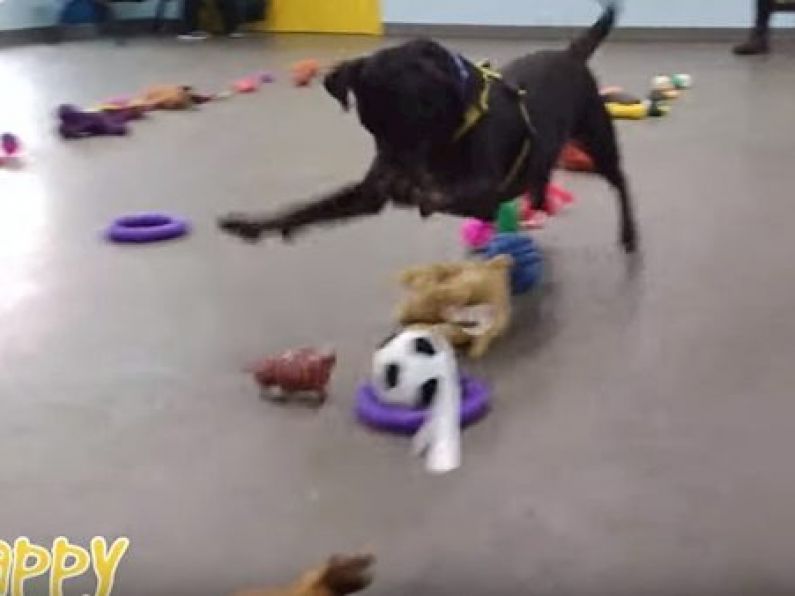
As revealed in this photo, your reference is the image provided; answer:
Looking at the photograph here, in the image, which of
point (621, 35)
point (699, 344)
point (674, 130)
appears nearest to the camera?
point (699, 344)

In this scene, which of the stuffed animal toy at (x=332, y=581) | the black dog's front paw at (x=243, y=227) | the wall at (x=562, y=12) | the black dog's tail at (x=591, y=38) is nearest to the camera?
the stuffed animal toy at (x=332, y=581)

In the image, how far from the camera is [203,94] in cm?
513

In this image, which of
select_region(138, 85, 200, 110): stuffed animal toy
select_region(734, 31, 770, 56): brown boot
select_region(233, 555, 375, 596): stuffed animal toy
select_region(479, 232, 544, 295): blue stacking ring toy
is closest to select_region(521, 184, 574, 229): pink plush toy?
select_region(479, 232, 544, 295): blue stacking ring toy

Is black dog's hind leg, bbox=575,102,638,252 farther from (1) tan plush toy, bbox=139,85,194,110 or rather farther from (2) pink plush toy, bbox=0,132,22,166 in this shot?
(1) tan plush toy, bbox=139,85,194,110

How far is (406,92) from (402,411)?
1.58 ft

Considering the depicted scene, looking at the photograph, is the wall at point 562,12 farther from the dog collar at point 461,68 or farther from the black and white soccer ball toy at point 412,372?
the black and white soccer ball toy at point 412,372

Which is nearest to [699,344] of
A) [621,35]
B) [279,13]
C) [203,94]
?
[203,94]

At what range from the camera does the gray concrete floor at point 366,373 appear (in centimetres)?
148

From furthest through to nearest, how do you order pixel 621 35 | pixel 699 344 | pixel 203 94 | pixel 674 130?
pixel 621 35, pixel 203 94, pixel 674 130, pixel 699 344

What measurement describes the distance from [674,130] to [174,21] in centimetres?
461

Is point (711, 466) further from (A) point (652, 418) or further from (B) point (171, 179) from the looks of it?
(B) point (171, 179)

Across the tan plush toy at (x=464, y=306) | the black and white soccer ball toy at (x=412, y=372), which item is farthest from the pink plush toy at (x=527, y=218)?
the black and white soccer ball toy at (x=412, y=372)

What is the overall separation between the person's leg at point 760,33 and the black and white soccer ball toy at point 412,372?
4.77 metres

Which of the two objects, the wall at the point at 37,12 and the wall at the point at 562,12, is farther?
the wall at the point at 37,12
